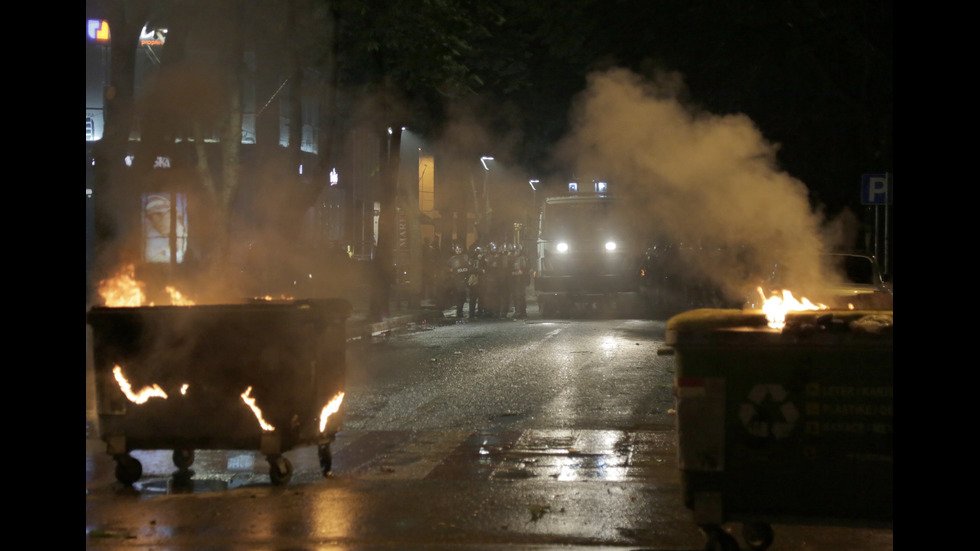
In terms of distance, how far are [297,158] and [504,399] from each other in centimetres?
1077

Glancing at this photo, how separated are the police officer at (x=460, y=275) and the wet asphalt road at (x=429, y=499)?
15.5m

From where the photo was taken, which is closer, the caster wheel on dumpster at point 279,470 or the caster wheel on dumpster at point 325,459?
the caster wheel on dumpster at point 279,470

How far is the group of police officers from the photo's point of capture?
24906 mm

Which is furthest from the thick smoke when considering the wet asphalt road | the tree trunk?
the tree trunk

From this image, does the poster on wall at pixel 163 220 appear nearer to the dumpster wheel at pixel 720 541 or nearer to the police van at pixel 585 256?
the police van at pixel 585 256

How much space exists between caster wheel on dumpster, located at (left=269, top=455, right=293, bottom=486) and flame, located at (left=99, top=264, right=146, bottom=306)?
1916mm

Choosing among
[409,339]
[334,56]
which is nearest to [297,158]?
[334,56]

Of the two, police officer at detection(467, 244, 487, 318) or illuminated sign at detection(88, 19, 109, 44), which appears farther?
illuminated sign at detection(88, 19, 109, 44)

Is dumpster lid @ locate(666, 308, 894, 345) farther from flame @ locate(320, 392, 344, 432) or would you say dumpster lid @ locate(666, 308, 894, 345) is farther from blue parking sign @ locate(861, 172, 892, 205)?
blue parking sign @ locate(861, 172, 892, 205)

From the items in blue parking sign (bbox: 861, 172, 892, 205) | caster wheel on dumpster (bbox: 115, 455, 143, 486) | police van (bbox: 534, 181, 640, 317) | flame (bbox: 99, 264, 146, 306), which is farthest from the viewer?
police van (bbox: 534, 181, 640, 317)

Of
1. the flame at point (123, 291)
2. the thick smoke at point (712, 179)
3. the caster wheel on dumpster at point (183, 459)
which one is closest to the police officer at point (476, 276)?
the thick smoke at point (712, 179)

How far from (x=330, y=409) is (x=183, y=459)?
125 cm

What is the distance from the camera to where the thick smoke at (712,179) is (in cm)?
949
